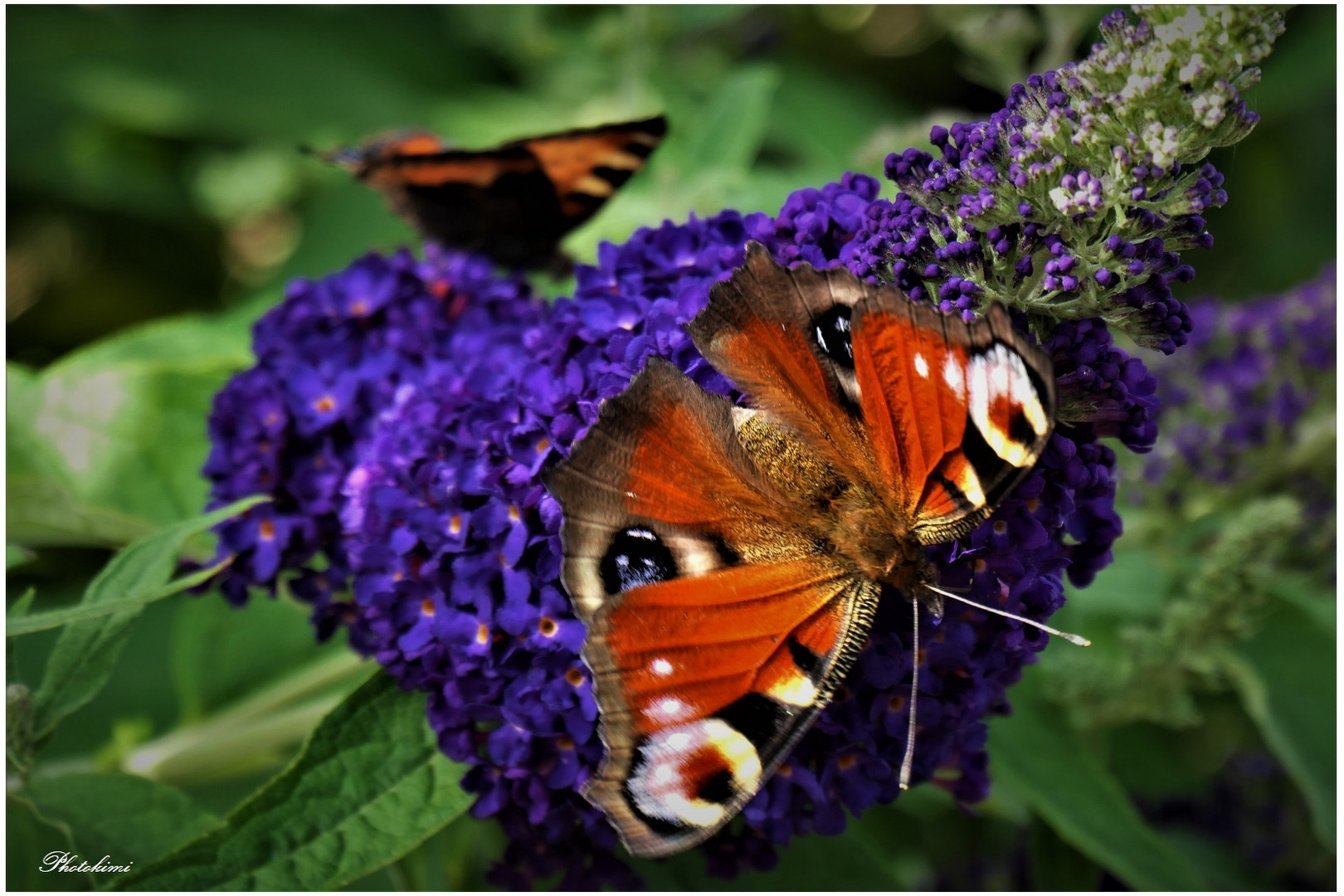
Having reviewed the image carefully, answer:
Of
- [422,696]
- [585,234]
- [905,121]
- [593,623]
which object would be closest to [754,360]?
[593,623]

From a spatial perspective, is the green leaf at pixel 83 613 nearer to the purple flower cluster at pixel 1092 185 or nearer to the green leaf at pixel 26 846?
the green leaf at pixel 26 846

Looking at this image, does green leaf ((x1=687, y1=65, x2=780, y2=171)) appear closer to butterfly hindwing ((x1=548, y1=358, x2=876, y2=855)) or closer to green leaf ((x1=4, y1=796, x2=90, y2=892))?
butterfly hindwing ((x1=548, y1=358, x2=876, y2=855))

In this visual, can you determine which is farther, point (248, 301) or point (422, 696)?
point (248, 301)

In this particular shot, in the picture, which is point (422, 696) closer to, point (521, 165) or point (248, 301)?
point (521, 165)

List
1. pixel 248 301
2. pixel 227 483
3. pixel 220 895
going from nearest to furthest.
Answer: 1. pixel 220 895
2. pixel 227 483
3. pixel 248 301

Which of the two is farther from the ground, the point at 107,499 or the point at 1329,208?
the point at 1329,208
